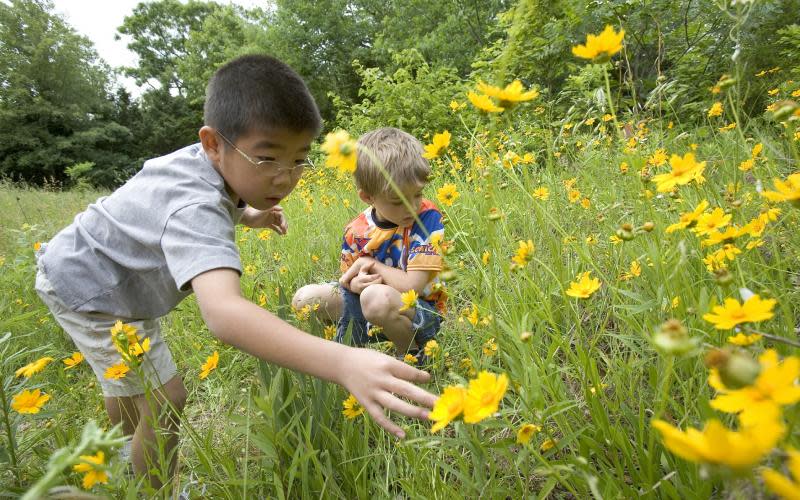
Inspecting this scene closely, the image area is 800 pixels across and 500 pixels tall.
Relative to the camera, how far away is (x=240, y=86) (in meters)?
1.33

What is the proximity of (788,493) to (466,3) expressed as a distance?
27.9 feet

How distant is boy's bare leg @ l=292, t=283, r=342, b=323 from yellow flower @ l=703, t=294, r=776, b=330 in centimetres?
137

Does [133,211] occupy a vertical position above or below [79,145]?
above

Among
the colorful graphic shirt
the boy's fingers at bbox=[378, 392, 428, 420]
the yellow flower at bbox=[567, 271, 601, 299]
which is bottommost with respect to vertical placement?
the colorful graphic shirt

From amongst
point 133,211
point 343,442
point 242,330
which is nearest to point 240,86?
point 133,211

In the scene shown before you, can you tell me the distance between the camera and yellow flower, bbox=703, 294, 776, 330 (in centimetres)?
49

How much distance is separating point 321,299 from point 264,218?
0.39 m

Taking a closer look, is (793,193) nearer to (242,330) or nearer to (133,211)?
(242,330)

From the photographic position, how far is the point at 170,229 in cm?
100

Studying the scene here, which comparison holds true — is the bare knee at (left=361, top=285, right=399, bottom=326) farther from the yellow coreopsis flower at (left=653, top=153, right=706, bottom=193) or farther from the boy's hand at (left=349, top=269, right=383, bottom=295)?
the yellow coreopsis flower at (left=653, top=153, right=706, bottom=193)

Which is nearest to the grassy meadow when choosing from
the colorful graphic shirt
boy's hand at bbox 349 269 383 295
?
the colorful graphic shirt

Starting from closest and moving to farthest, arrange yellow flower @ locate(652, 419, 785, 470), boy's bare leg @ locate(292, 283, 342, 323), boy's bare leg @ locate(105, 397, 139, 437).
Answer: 1. yellow flower @ locate(652, 419, 785, 470)
2. boy's bare leg @ locate(105, 397, 139, 437)
3. boy's bare leg @ locate(292, 283, 342, 323)

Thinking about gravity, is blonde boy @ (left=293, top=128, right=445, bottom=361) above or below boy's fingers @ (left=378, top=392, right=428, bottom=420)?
below

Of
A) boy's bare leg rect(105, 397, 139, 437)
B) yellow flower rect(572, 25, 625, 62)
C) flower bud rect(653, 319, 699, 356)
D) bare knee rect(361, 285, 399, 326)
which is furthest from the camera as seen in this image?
bare knee rect(361, 285, 399, 326)
